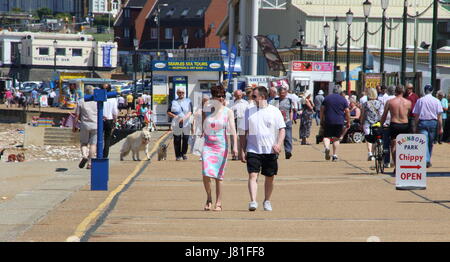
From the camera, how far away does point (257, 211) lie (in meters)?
13.4

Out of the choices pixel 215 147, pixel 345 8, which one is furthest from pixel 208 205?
pixel 345 8

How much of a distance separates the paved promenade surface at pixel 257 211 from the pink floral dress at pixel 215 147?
0.57m

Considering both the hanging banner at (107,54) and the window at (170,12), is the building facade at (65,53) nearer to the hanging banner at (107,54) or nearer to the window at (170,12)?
the hanging banner at (107,54)

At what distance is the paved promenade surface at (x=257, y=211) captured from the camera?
10961mm

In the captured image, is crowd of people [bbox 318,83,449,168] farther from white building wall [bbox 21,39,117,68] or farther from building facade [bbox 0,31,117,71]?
white building wall [bbox 21,39,117,68]

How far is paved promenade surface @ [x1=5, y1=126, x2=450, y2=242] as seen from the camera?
1096cm

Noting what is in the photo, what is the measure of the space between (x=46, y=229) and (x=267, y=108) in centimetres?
358

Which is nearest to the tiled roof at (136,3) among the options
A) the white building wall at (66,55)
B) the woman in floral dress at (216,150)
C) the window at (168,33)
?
the window at (168,33)

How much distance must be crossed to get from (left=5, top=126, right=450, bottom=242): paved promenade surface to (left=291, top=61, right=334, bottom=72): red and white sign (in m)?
31.6

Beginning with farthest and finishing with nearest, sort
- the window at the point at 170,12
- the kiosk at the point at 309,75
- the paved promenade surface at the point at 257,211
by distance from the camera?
the window at the point at 170,12, the kiosk at the point at 309,75, the paved promenade surface at the point at 257,211

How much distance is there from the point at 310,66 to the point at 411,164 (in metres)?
36.4

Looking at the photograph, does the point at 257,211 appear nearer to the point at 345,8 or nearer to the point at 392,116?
the point at 392,116

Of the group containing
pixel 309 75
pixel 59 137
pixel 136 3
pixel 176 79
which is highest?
pixel 136 3

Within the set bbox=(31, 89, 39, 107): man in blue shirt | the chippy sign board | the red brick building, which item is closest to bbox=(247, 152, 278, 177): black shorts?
the chippy sign board
